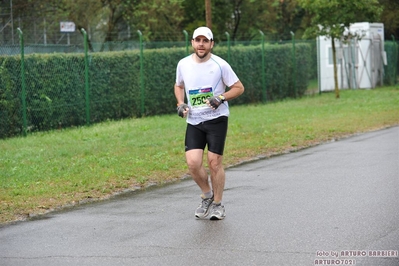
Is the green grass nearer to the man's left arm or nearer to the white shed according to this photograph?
the man's left arm

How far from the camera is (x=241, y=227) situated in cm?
864

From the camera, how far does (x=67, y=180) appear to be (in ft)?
40.4

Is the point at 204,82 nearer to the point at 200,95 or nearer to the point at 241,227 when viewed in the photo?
the point at 200,95

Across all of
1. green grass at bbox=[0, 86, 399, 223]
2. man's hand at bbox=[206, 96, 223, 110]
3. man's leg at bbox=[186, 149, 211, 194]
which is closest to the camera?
man's hand at bbox=[206, 96, 223, 110]

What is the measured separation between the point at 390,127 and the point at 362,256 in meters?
13.3

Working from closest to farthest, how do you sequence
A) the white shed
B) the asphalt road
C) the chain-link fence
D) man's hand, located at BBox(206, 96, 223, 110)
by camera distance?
the asphalt road < man's hand, located at BBox(206, 96, 223, 110) < the chain-link fence < the white shed

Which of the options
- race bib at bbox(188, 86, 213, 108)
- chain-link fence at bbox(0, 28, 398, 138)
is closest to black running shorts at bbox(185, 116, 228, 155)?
race bib at bbox(188, 86, 213, 108)

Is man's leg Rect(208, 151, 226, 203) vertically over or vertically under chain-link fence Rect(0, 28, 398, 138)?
under

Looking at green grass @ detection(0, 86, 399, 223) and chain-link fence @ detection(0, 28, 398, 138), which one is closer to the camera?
green grass @ detection(0, 86, 399, 223)

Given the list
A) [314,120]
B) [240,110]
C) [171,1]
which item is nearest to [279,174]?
[314,120]

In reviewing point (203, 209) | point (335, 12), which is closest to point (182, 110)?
point (203, 209)

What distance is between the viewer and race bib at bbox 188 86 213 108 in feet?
30.0

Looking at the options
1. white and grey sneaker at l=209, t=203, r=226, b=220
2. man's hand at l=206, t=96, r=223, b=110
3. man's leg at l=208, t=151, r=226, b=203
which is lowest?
white and grey sneaker at l=209, t=203, r=226, b=220

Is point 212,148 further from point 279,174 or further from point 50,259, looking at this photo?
point 279,174
